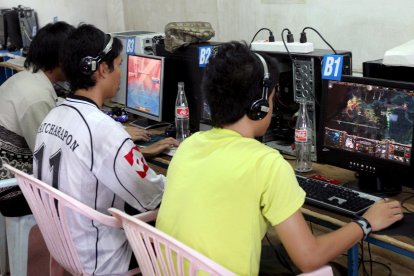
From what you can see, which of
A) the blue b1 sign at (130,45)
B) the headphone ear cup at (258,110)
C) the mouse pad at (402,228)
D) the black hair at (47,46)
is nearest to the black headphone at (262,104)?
the headphone ear cup at (258,110)

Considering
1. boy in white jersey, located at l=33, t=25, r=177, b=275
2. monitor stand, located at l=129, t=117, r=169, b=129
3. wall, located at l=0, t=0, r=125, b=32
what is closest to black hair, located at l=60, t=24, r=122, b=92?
boy in white jersey, located at l=33, t=25, r=177, b=275

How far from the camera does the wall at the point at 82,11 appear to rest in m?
4.98

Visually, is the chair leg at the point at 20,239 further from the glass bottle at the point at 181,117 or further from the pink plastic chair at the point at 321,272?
the pink plastic chair at the point at 321,272

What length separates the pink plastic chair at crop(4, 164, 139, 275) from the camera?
162 centimetres

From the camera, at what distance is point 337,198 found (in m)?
1.81

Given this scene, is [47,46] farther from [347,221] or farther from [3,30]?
[3,30]

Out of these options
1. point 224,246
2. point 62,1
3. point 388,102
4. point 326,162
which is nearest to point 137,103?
point 326,162

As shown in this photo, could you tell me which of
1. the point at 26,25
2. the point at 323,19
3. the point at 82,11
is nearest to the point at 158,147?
the point at 323,19

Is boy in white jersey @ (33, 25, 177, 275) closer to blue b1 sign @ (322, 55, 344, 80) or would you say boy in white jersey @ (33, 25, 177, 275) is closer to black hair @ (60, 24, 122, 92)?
black hair @ (60, 24, 122, 92)

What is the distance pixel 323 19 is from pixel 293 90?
1.02m

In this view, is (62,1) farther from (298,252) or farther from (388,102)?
(298,252)

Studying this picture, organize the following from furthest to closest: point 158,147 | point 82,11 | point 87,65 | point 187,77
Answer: point 82,11 < point 187,77 < point 158,147 < point 87,65

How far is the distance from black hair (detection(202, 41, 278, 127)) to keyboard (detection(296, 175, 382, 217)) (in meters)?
0.53

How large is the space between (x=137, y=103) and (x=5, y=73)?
337 cm
